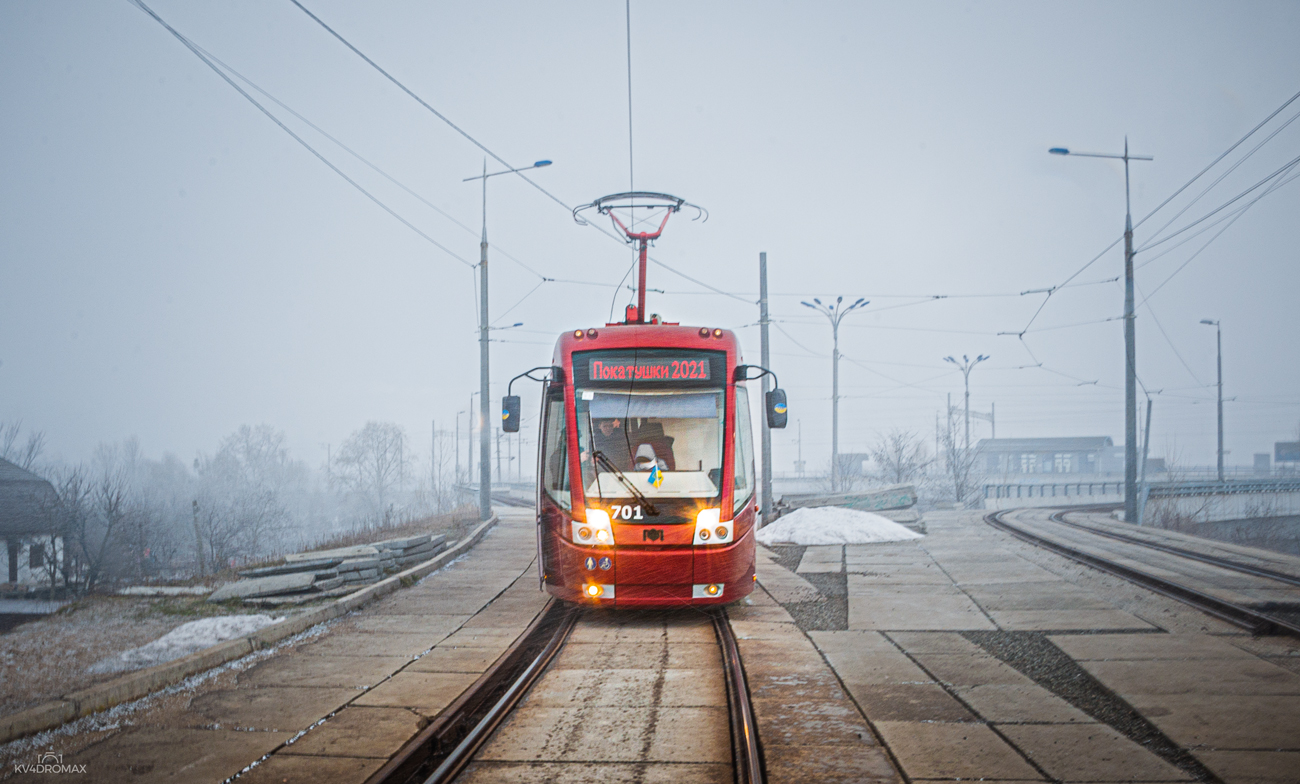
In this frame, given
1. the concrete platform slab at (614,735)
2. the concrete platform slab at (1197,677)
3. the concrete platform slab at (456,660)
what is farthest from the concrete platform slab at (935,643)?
the concrete platform slab at (456,660)

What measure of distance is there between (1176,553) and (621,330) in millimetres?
12210

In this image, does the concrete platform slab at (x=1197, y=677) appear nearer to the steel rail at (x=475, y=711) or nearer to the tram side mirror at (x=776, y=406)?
the tram side mirror at (x=776, y=406)

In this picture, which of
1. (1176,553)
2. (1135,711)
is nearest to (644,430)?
(1135,711)

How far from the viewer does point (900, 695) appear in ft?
21.1

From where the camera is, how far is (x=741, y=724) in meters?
5.57

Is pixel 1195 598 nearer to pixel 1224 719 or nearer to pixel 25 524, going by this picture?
pixel 1224 719

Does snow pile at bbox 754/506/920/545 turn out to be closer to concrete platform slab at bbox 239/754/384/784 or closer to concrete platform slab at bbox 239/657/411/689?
concrete platform slab at bbox 239/657/411/689

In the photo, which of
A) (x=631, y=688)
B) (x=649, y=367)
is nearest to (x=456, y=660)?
(x=631, y=688)

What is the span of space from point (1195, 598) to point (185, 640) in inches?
463

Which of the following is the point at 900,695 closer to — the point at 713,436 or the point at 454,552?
the point at 713,436

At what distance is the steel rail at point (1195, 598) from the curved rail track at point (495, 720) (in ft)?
18.2

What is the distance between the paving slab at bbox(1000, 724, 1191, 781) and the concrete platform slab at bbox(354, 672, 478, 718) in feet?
13.5

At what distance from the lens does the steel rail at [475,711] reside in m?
4.85

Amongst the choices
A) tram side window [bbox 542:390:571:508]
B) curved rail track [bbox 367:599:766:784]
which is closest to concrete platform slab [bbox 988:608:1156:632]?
curved rail track [bbox 367:599:766:784]
